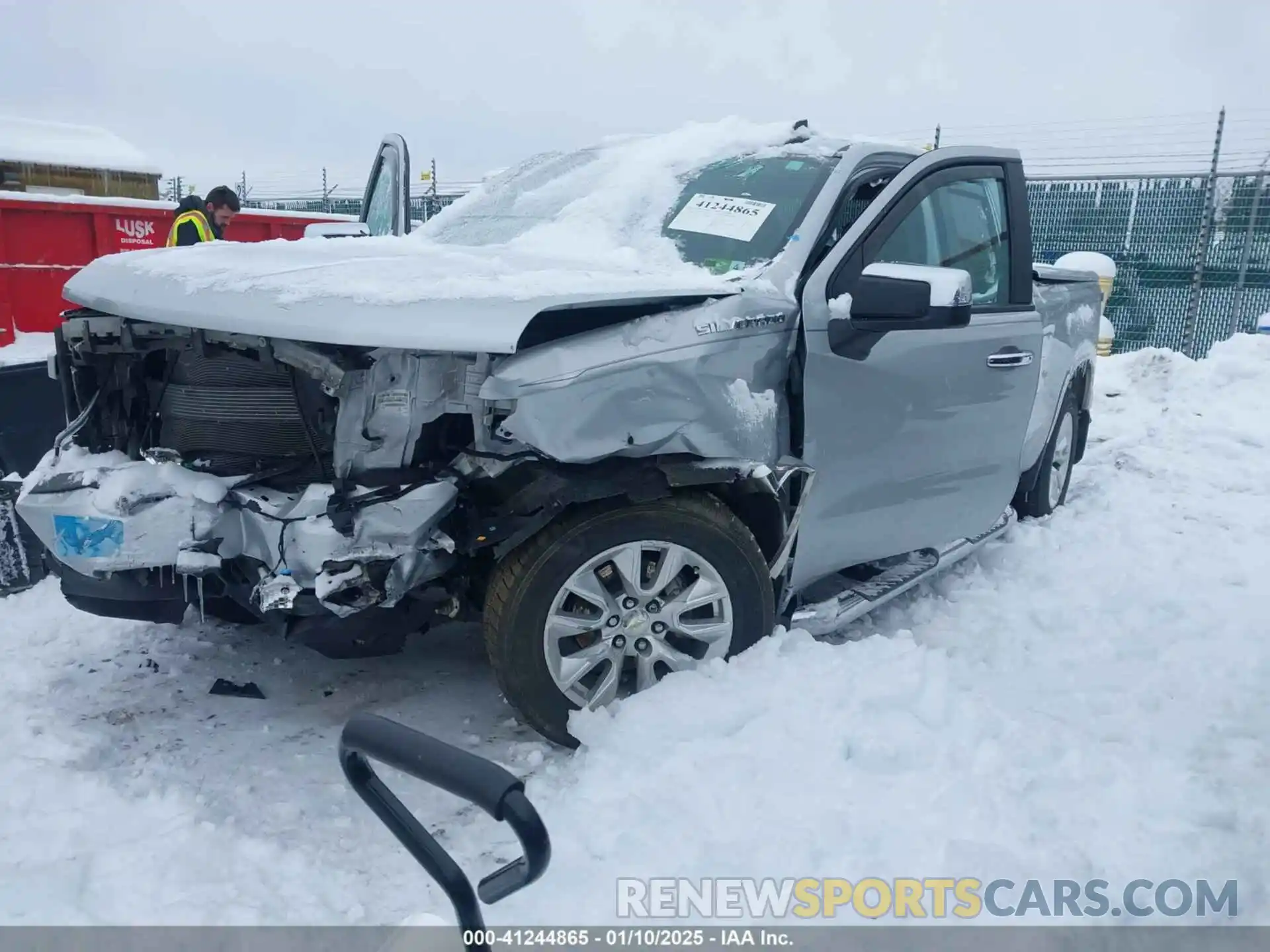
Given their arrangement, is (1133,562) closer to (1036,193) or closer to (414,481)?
(414,481)

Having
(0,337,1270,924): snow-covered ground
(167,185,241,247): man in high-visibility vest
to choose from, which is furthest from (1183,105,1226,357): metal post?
(167,185,241,247): man in high-visibility vest

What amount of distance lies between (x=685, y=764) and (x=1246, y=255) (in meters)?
11.5

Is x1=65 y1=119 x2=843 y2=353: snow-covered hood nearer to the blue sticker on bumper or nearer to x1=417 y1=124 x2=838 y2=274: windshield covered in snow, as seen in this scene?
x1=417 y1=124 x2=838 y2=274: windshield covered in snow

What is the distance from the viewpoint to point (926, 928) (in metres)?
2.11

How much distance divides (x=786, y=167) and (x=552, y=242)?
36.1 inches

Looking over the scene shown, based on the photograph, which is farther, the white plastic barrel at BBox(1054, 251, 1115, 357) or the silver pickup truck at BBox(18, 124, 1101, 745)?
the white plastic barrel at BBox(1054, 251, 1115, 357)

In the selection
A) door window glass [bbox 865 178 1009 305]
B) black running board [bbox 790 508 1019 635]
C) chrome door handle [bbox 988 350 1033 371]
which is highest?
door window glass [bbox 865 178 1009 305]

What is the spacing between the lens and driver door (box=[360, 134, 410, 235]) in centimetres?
530

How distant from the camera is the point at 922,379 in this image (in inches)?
139

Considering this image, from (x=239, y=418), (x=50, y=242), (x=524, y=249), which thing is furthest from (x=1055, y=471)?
(x=50, y=242)

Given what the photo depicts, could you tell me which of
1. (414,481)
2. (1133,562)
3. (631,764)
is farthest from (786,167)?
(1133,562)

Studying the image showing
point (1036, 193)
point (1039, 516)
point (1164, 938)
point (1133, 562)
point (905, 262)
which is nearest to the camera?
point (1164, 938)

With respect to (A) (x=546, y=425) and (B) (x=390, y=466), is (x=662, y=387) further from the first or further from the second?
(B) (x=390, y=466)

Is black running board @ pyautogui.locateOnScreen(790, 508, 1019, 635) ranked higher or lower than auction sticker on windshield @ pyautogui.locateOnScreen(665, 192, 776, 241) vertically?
lower
